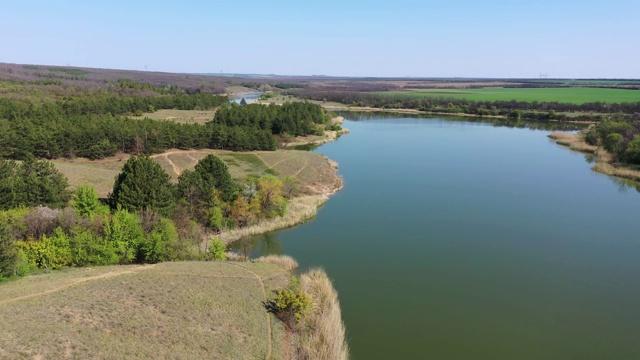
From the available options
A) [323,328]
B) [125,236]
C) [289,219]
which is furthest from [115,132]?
[323,328]

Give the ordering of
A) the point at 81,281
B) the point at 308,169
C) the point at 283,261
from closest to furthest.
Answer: the point at 81,281 → the point at 283,261 → the point at 308,169

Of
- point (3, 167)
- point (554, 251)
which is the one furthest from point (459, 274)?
point (3, 167)

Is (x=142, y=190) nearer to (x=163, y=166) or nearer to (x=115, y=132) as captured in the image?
(x=163, y=166)

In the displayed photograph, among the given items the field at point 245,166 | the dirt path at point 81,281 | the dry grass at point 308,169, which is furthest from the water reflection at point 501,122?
the dirt path at point 81,281

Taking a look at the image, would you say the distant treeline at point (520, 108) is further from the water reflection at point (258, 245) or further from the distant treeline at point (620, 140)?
the water reflection at point (258, 245)

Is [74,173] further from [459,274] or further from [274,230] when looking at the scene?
[459,274]

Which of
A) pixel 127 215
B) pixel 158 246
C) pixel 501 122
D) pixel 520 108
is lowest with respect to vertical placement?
pixel 158 246
